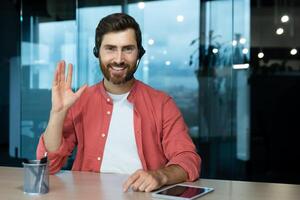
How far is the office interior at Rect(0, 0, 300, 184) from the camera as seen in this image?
157 inches

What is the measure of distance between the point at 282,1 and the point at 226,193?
10.00 ft

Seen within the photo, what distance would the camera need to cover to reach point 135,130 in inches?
65.4

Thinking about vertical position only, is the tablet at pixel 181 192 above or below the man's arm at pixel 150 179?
below

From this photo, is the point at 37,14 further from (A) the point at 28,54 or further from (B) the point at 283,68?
(B) the point at 283,68

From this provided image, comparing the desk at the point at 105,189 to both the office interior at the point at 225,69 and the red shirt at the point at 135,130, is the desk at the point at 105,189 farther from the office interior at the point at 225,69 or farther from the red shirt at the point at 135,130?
the office interior at the point at 225,69

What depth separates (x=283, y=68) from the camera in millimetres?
3992

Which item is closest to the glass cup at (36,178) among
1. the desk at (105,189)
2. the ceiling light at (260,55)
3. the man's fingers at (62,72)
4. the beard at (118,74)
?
the desk at (105,189)

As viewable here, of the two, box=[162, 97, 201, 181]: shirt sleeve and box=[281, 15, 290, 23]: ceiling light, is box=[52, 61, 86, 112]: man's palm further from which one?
box=[281, 15, 290, 23]: ceiling light

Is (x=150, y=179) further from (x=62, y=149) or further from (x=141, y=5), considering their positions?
(x=141, y=5)

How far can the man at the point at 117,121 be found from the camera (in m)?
1.56

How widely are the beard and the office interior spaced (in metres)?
2.54

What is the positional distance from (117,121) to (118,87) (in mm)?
139

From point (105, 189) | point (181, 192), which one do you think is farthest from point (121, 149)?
point (181, 192)

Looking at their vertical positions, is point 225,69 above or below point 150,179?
above
